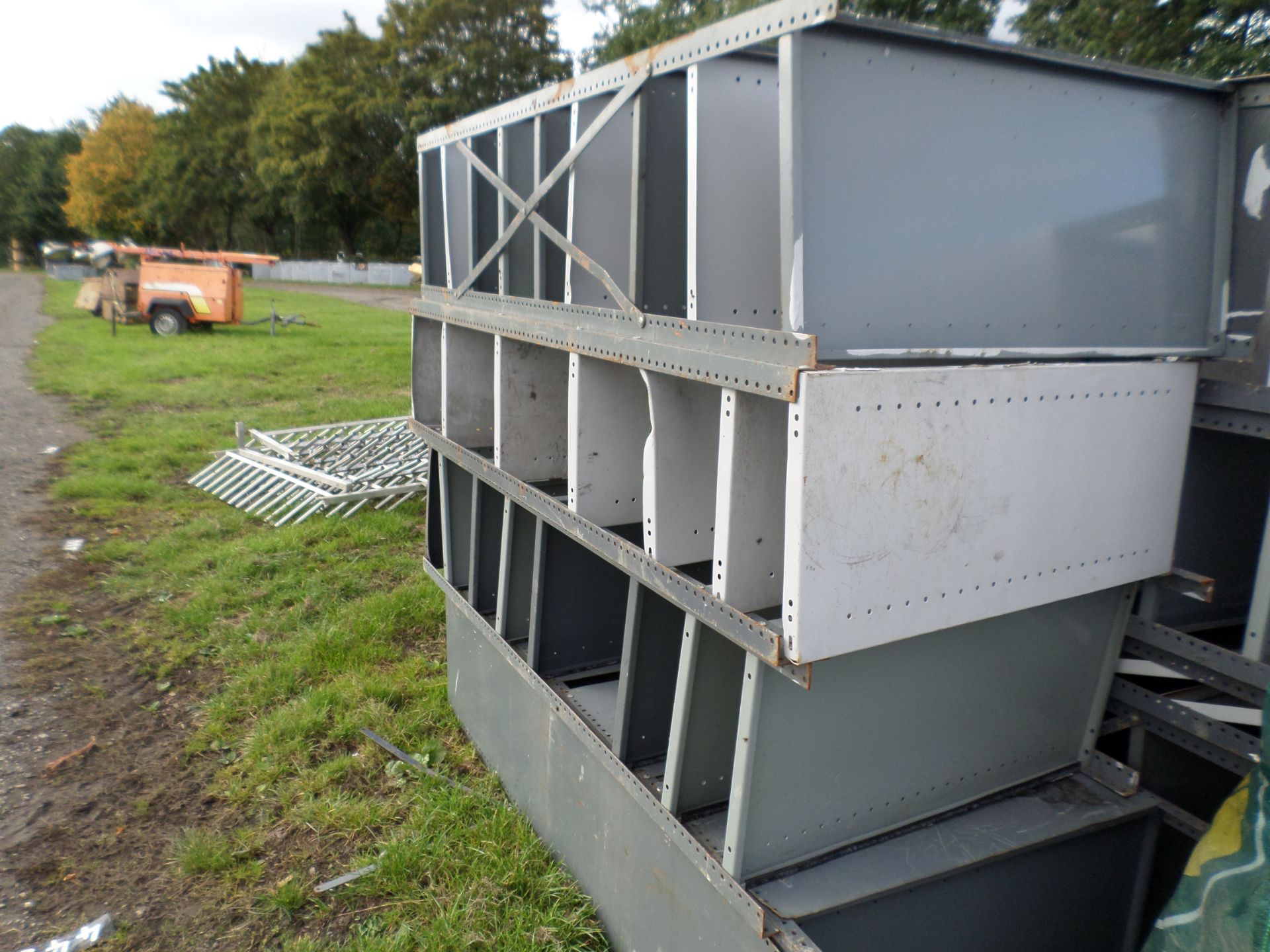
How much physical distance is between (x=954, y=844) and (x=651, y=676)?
3.69 ft

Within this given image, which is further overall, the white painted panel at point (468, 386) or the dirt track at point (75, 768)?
the white painted panel at point (468, 386)

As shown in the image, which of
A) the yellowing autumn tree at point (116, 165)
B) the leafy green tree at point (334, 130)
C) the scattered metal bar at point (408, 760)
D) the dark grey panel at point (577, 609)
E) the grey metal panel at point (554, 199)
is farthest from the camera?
the yellowing autumn tree at point (116, 165)

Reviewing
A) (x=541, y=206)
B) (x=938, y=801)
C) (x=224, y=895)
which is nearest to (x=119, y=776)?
(x=224, y=895)

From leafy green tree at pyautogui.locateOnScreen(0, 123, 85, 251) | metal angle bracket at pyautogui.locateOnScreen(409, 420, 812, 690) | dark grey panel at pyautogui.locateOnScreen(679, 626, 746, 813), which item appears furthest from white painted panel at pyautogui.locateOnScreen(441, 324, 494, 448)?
leafy green tree at pyautogui.locateOnScreen(0, 123, 85, 251)

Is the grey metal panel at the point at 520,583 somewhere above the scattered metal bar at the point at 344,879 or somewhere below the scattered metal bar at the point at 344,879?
above

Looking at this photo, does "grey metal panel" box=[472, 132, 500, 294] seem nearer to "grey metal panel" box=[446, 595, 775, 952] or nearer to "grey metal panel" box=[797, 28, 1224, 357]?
"grey metal panel" box=[446, 595, 775, 952]

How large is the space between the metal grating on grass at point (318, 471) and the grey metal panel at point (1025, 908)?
229 inches

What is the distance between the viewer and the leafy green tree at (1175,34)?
8297 mm

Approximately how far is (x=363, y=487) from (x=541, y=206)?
225 inches

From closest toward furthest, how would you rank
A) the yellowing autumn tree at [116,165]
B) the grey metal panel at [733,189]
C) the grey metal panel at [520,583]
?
the grey metal panel at [733,189] < the grey metal panel at [520,583] < the yellowing autumn tree at [116,165]

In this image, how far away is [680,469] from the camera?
9.09 ft

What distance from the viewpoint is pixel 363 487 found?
8578mm

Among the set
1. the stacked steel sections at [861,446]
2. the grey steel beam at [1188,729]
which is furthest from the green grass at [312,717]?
the grey steel beam at [1188,729]

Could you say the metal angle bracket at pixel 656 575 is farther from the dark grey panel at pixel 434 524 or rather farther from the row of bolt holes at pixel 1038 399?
the dark grey panel at pixel 434 524
